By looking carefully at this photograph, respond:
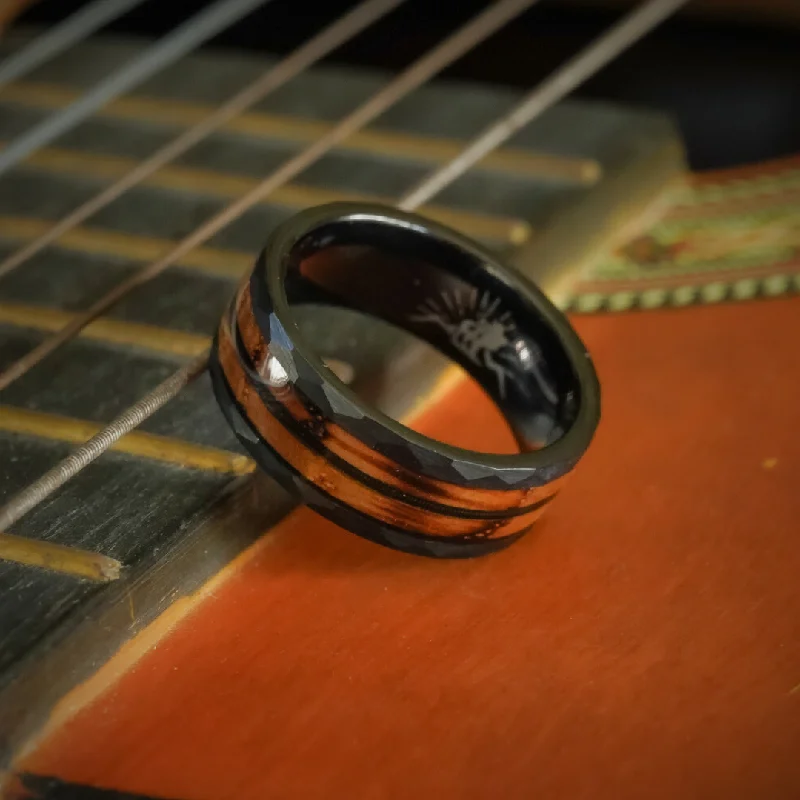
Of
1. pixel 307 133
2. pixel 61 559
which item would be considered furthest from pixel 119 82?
pixel 61 559

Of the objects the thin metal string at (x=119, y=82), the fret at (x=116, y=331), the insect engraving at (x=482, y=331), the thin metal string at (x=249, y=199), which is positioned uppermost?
the thin metal string at (x=119, y=82)

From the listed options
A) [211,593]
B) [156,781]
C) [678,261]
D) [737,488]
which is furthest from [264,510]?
[678,261]

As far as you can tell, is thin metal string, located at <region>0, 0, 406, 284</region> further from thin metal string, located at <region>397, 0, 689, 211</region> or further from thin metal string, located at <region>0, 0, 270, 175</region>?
thin metal string, located at <region>397, 0, 689, 211</region>

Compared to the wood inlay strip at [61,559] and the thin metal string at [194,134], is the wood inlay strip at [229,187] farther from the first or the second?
the wood inlay strip at [61,559]

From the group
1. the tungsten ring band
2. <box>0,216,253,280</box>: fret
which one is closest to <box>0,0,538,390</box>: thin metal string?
<box>0,216,253,280</box>: fret

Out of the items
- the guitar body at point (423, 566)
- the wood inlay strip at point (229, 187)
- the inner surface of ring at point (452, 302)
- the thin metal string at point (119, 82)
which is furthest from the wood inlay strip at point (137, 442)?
the wood inlay strip at point (229, 187)

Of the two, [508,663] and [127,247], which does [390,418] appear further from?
[127,247]
